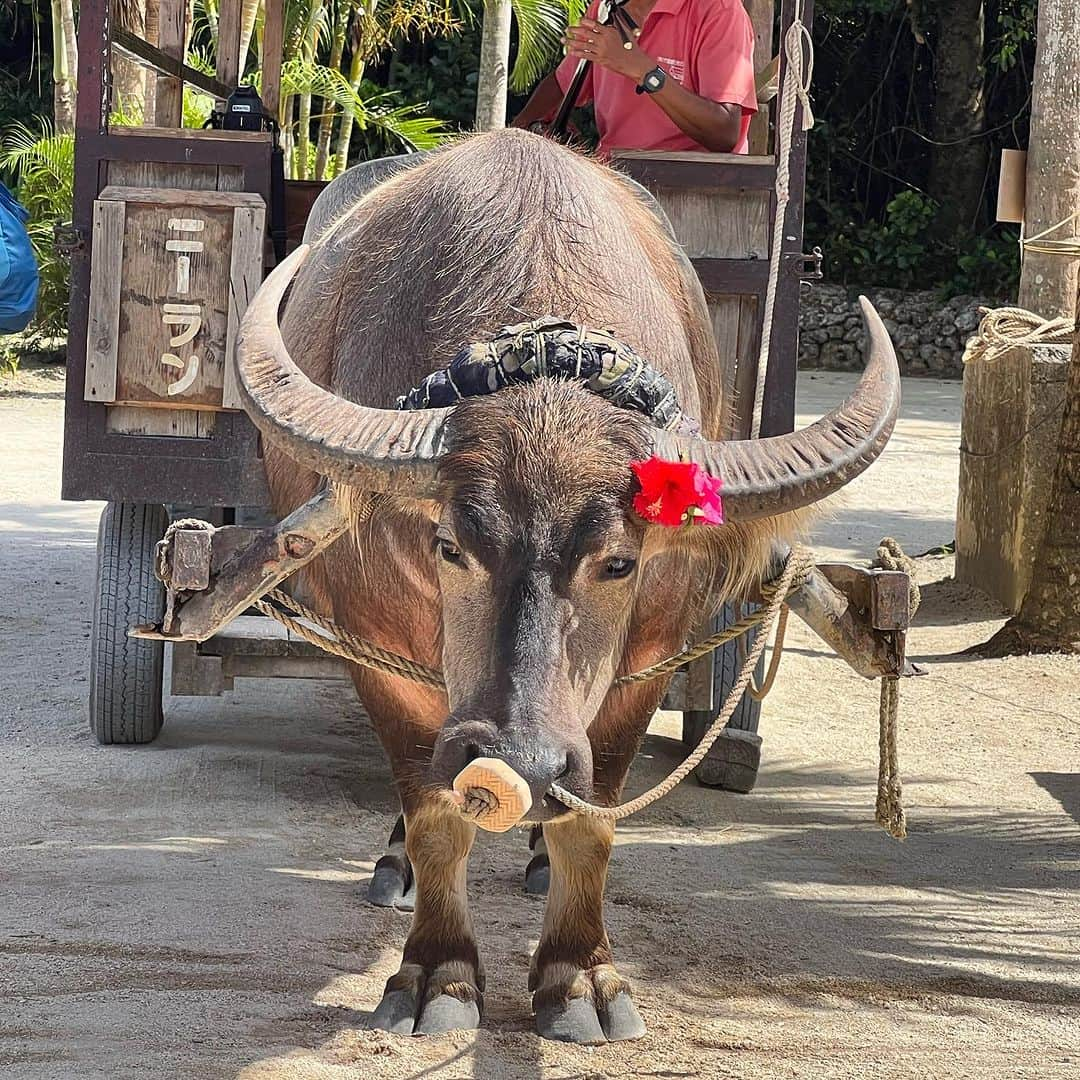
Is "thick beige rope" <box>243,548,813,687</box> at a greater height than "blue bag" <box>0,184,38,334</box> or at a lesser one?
lesser

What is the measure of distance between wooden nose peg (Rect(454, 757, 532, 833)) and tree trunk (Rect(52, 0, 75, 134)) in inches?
515

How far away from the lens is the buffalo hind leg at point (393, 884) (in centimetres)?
389

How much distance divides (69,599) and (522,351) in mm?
4838

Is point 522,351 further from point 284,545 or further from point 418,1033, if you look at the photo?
point 418,1033

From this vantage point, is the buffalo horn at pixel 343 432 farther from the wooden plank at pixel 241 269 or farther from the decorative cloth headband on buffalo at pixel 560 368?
the wooden plank at pixel 241 269

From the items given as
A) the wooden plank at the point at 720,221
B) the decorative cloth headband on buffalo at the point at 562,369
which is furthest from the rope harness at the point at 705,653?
the wooden plank at the point at 720,221

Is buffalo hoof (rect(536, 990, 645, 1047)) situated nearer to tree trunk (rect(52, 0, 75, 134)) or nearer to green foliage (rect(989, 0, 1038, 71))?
tree trunk (rect(52, 0, 75, 134))

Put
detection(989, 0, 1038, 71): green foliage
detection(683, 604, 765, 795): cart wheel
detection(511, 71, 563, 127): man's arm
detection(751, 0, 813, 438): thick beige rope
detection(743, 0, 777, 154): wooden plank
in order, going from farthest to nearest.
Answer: detection(989, 0, 1038, 71): green foliage < detection(743, 0, 777, 154): wooden plank < detection(511, 71, 563, 127): man's arm < detection(683, 604, 765, 795): cart wheel < detection(751, 0, 813, 438): thick beige rope

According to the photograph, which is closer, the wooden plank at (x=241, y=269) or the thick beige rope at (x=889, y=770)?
the thick beige rope at (x=889, y=770)

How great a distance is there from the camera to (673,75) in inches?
181

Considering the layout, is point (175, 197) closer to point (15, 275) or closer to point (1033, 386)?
point (15, 275)

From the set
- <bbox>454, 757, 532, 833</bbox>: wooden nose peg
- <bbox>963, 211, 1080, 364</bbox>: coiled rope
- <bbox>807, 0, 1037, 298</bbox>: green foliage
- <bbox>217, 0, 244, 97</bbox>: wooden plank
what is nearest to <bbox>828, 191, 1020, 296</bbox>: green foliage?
<bbox>807, 0, 1037, 298</bbox>: green foliage

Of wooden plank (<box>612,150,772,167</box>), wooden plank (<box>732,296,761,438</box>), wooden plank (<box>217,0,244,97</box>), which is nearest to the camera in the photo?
wooden plank (<box>612,150,772,167</box>)

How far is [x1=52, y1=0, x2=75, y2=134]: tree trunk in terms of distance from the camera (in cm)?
1408
